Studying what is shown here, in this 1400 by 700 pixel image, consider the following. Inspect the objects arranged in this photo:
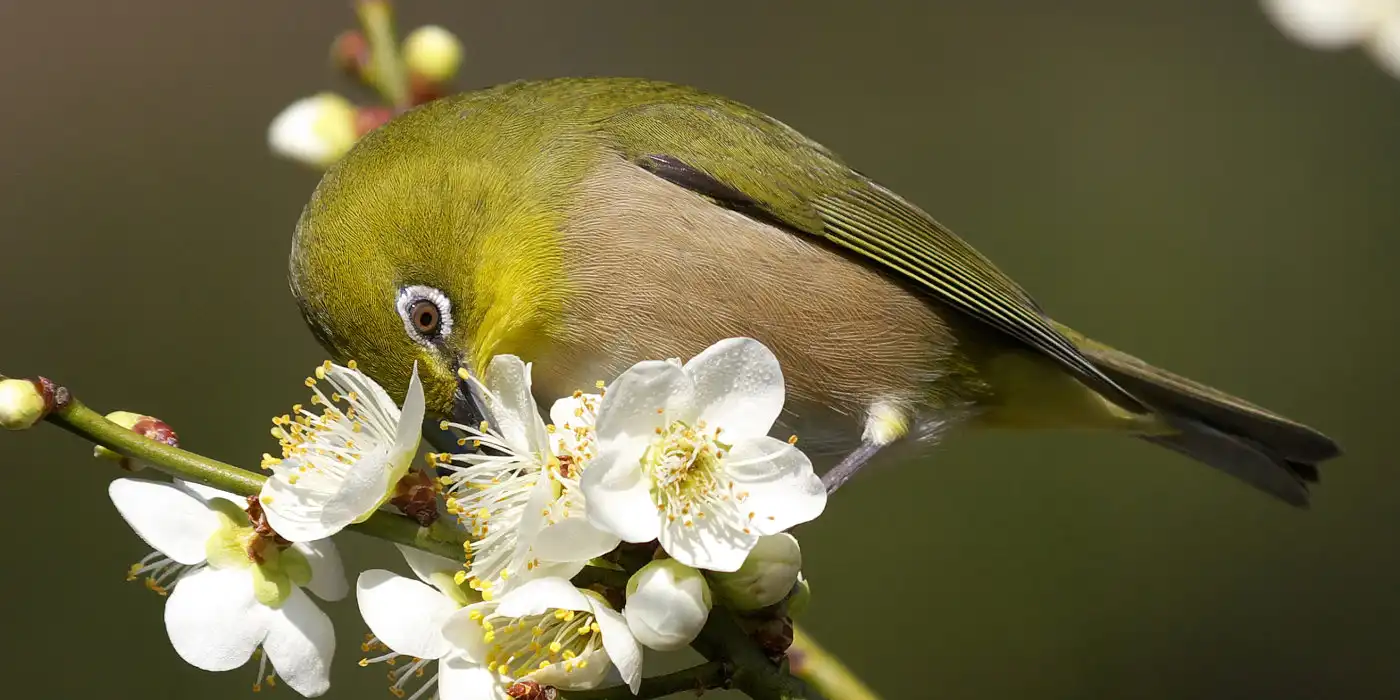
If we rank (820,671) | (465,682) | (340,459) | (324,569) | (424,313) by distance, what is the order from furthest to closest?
(424,313) < (820,671) < (340,459) < (324,569) < (465,682)

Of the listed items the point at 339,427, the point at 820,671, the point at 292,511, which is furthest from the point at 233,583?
the point at 820,671

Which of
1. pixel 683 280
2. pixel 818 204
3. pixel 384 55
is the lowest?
pixel 683 280

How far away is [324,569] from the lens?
6.23 feet

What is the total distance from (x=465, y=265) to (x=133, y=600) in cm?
356

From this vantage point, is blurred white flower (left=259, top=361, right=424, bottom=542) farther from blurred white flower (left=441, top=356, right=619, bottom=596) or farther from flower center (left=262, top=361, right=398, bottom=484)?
blurred white flower (left=441, top=356, right=619, bottom=596)

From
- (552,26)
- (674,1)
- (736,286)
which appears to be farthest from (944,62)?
(736,286)

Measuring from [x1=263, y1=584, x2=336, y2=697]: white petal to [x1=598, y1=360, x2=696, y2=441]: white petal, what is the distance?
556 mm

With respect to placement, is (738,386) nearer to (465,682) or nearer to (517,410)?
(517,410)

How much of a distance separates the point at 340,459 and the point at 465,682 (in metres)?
0.44

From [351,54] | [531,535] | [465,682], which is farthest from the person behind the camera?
[351,54]

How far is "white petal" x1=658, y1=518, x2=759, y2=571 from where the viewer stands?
1700mm

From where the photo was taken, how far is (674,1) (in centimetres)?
757

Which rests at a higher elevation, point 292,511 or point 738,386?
point 738,386

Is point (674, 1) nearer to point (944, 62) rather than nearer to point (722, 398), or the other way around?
point (944, 62)
